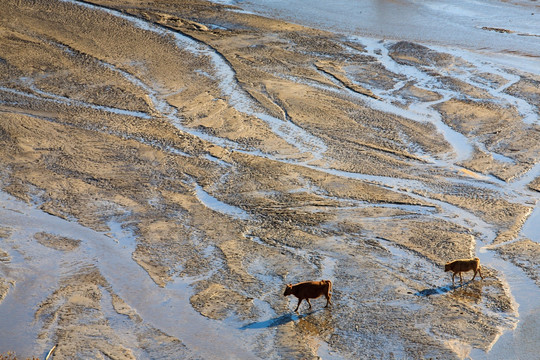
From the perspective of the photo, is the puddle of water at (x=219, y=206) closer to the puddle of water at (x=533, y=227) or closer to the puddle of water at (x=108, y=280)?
the puddle of water at (x=108, y=280)

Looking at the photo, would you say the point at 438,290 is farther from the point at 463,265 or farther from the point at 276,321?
the point at 276,321

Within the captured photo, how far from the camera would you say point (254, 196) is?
682 inches

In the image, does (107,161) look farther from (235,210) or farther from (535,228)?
(535,228)

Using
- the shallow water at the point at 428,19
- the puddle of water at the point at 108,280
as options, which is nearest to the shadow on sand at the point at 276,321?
the puddle of water at the point at 108,280

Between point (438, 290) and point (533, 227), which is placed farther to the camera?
point (533, 227)

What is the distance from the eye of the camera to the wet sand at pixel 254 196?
12.4 m

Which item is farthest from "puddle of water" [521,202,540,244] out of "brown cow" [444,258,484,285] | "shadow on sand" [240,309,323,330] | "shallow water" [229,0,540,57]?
"shallow water" [229,0,540,57]

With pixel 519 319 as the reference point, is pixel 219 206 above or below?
below

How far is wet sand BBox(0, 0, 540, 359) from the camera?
40.6 feet

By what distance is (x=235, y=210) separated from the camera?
54.9 feet

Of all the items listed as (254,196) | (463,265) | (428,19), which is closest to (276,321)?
(463,265)

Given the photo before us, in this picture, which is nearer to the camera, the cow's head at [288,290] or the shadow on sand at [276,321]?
the shadow on sand at [276,321]

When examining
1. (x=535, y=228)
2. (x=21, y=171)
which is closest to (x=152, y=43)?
(x=21, y=171)

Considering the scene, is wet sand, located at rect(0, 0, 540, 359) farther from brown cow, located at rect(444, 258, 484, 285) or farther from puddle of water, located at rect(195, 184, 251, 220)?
brown cow, located at rect(444, 258, 484, 285)
